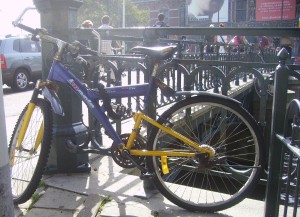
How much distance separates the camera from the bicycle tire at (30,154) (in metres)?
2.77

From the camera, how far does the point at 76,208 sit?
2.77 metres

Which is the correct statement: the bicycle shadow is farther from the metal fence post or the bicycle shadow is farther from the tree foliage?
the tree foliage

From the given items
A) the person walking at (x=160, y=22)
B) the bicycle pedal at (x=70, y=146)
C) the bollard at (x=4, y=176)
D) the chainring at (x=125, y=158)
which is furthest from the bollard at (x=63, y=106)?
the person walking at (x=160, y=22)

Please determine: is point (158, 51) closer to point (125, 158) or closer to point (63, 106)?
point (125, 158)

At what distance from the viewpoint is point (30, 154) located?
3.00m

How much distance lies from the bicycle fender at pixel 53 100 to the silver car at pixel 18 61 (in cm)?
896

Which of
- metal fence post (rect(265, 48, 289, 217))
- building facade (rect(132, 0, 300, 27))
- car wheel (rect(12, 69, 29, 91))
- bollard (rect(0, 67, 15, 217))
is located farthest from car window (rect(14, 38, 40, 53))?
building facade (rect(132, 0, 300, 27))

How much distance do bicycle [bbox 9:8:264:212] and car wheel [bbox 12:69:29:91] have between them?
29.8ft

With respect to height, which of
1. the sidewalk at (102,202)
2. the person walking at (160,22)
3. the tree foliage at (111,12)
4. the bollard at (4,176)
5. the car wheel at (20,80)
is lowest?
the sidewalk at (102,202)

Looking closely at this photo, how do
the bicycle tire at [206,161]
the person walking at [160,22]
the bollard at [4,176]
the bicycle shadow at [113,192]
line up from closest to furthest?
the bollard at [4,176]
the bicycle tire at [206,161]
the bicycle shadow at [113,192]
the person walking at [160,22]

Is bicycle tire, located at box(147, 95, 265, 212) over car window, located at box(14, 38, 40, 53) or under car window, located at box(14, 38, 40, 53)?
under

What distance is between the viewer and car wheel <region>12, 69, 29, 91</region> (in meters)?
11.6

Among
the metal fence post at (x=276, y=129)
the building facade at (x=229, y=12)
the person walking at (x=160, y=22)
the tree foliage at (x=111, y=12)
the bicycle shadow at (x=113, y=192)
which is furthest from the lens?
the building facade at (x=229, y=12)

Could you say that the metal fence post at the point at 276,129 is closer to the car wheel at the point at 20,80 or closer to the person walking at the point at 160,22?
the person walking at the point at 160,22
